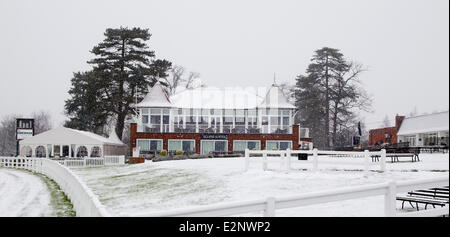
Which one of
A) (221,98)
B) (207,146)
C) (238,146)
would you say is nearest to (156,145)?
(207,146)

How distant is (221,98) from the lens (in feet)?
180

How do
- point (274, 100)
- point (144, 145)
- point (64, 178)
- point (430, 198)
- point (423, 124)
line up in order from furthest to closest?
1. point (274, 100)
2. point (423, 124)
3. point (144, 145)
4. point (64, 178)
5. point (430, 198)

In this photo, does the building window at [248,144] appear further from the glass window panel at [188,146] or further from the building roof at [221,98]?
the building roof at [221,98]

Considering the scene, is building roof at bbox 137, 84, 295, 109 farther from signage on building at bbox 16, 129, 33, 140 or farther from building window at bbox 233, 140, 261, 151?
signage on building at bbox 16, 129, 33, 140

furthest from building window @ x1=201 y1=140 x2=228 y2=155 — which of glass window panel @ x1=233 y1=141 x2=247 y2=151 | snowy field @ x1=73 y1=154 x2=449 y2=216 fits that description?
snowy field @ x1=73 y1=154 x2=449 y2=216

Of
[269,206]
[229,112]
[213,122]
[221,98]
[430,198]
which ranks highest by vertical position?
[221,98]

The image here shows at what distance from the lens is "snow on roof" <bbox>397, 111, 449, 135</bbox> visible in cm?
4591

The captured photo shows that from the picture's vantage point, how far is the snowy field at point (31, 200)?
16.7 m

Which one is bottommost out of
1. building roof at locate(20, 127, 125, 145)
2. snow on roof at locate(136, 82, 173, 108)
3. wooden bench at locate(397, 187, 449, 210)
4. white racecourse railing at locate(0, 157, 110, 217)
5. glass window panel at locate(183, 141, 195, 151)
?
white racecourse railing at locate(0, 157, 110, 217)

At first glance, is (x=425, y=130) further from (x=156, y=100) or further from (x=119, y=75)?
(x=119, y=75)

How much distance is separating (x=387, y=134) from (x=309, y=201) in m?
55.9

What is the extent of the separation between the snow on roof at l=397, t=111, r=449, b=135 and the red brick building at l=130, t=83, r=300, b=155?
12512mm
